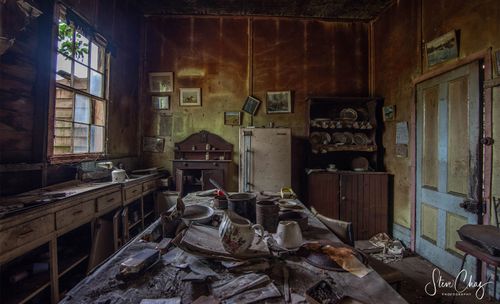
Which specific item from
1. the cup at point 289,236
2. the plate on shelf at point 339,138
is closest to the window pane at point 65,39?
the cup at point 289,236

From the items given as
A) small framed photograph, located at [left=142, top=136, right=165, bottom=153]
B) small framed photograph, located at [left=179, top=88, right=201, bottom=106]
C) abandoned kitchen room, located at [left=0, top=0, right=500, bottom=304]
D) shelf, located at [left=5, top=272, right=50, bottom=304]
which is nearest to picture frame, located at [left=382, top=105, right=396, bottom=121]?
abandoned kitchen room, located at [left=0, top=0, right=500, bottom=304]

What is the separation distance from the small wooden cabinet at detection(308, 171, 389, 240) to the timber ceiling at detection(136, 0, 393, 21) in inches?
108

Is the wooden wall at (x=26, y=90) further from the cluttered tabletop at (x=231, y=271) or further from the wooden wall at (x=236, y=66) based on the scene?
the cluttered tabletop at (x=231, y=271)

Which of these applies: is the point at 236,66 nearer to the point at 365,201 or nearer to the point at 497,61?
the point at 365,201

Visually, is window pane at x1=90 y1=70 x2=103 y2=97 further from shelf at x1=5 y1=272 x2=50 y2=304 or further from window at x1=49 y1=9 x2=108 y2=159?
shelf at x1=5 y1=272 x2=50 y2=304

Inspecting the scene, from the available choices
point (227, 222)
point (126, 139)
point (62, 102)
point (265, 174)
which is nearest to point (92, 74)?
point (62, 102)

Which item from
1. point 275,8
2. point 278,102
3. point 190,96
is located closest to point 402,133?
point 278,102

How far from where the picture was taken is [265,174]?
391 cm

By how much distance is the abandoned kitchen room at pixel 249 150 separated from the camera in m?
1.08

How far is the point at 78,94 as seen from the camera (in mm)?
3057

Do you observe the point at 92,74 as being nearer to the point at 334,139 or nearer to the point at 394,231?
the point at 334,139

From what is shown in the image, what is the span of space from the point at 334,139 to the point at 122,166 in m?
3.42

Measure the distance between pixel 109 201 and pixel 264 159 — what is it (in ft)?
7.04

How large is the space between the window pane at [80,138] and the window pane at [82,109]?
89 mm
